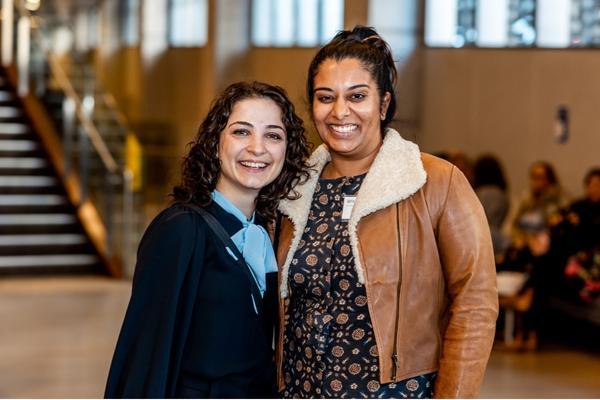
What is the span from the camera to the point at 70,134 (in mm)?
14289

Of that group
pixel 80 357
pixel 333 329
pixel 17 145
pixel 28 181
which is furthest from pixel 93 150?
pixel 333 329

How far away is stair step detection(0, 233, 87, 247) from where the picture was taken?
1402cm

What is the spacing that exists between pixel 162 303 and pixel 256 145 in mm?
440

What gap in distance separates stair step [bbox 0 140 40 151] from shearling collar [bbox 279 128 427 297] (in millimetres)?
12568

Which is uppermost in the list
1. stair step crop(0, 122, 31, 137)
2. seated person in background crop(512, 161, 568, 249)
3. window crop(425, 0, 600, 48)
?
window crop(425, 0, 600, 48)

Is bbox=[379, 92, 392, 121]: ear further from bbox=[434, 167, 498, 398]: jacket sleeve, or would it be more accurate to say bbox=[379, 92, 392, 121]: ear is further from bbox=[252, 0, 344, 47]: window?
bbox=[252, 0, 344, 47]: window

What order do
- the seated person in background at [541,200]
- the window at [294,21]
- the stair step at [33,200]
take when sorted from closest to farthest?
the seated person in background at [541,200]
the stair step at [33,200]
the window at [294,21]

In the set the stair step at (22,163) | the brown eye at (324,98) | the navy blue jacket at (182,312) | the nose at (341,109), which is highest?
the brown eye at (324,98)

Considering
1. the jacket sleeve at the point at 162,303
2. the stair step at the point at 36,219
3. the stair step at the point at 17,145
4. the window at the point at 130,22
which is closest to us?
the jacket sleeve at the point at 162,303

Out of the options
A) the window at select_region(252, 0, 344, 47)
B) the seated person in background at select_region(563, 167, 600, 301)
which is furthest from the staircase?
the seated person in background at select_region(563, 167, 600, 301)

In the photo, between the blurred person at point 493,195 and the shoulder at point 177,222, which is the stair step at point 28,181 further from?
the shoulder at point 177,222

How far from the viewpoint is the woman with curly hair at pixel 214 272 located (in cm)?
276

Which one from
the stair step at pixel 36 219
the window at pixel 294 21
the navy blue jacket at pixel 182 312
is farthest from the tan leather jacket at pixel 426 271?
the window at pixel 294 21

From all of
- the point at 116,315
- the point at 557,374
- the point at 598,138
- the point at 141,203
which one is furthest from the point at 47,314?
the point at 598,138
